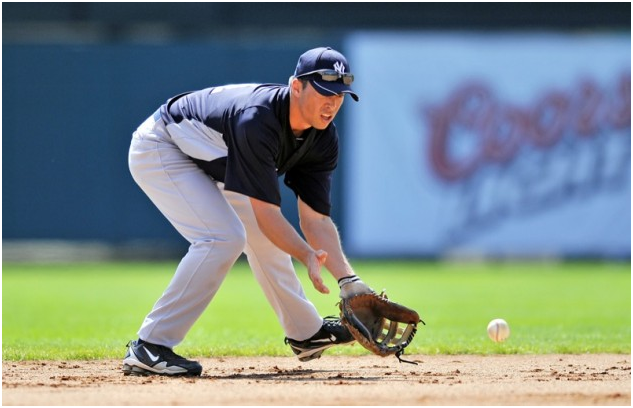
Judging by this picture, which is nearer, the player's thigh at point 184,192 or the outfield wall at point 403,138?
the player's thigh at point 184,192

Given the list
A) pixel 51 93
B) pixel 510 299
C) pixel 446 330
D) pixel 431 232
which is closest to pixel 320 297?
pixel 510 299

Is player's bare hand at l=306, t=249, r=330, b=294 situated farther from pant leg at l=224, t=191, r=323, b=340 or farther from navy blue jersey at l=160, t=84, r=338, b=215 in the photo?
pant leg at l=224, t=191, r=323, b=340

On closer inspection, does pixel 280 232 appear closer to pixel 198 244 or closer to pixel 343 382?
pixel 198 244

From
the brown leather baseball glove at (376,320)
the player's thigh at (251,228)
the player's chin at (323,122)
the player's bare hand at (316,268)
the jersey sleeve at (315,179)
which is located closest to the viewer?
the player's bare hand at (316,268)

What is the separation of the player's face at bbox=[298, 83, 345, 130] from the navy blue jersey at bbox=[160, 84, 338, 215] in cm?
10

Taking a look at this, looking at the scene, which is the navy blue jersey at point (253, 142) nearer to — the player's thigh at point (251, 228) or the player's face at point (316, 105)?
the player's face at point (316, 105)

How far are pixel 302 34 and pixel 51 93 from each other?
427 centimetres

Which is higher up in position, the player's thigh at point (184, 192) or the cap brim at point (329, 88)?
the cap brim at point (329, 88)

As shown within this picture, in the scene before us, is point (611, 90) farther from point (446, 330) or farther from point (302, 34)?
point (446, 330)

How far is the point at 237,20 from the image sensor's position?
65.2 ft

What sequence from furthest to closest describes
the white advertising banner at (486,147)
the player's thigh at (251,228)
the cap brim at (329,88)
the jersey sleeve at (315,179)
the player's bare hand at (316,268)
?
the white advertising banner at (486,147) → the player's thigh at (251,228) → the jersey sleeve at (315,179) → the cap brim at (329,88) → the player's bare hand at (316,268)

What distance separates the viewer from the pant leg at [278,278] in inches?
243

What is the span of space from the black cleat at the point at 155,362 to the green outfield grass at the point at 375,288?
115cm

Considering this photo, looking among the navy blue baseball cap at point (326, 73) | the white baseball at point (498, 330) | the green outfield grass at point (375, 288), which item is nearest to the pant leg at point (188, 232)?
the navy blue baseball cap at point (326, 73)
